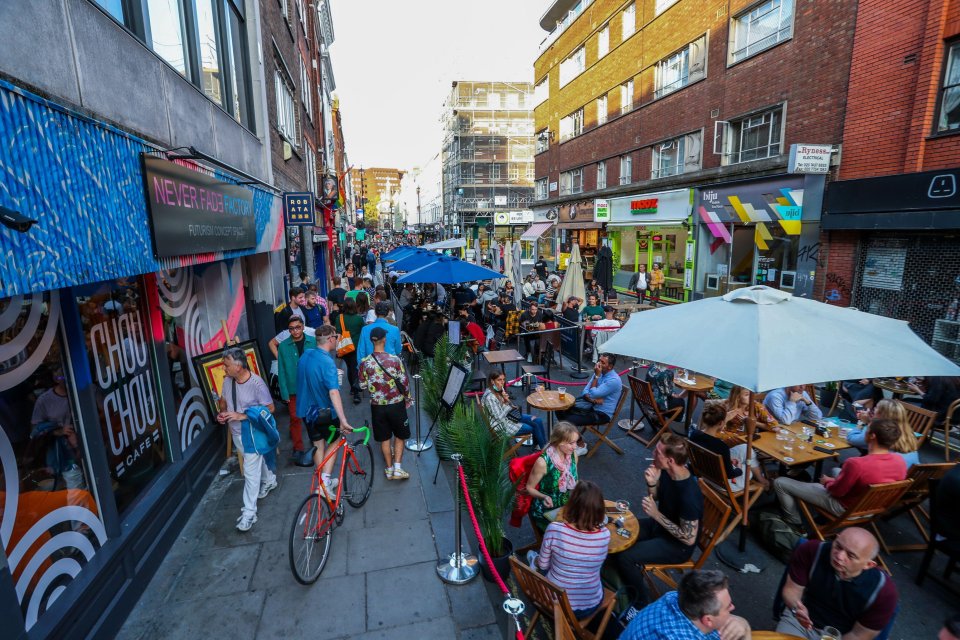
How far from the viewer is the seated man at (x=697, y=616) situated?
260 centimetres

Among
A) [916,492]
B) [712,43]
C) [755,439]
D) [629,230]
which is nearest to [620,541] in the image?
[755,439]

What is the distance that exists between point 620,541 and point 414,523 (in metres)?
2.29

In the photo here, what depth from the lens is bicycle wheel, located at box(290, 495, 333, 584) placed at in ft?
13.8

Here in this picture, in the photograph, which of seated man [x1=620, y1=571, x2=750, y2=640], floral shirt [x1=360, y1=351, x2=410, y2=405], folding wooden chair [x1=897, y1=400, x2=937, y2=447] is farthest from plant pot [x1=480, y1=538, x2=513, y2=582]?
folding wooden chair [x1=897, y1=400, x2=937, y2=447]

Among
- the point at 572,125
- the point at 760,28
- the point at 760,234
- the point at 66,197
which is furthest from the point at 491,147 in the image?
the point at 66,197

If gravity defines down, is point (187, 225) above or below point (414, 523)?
above

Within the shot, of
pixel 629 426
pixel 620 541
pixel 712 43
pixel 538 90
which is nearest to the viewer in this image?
pixel 620 541

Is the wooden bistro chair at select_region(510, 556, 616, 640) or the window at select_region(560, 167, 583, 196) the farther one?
the window at select_region(560, 167, 583, 196)

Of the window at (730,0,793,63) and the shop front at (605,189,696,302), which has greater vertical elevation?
the window at (730,0,793,63)

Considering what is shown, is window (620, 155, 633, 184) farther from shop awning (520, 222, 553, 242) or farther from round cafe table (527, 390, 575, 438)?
round cafe table (527, 390, 575, 438)

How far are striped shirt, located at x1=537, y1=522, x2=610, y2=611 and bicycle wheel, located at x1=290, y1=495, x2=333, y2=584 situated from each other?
2.20 metres

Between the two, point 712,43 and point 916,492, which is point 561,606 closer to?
point 916,492

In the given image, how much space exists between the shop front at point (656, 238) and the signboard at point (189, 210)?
17190mm

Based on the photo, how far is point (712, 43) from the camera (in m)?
17.8
